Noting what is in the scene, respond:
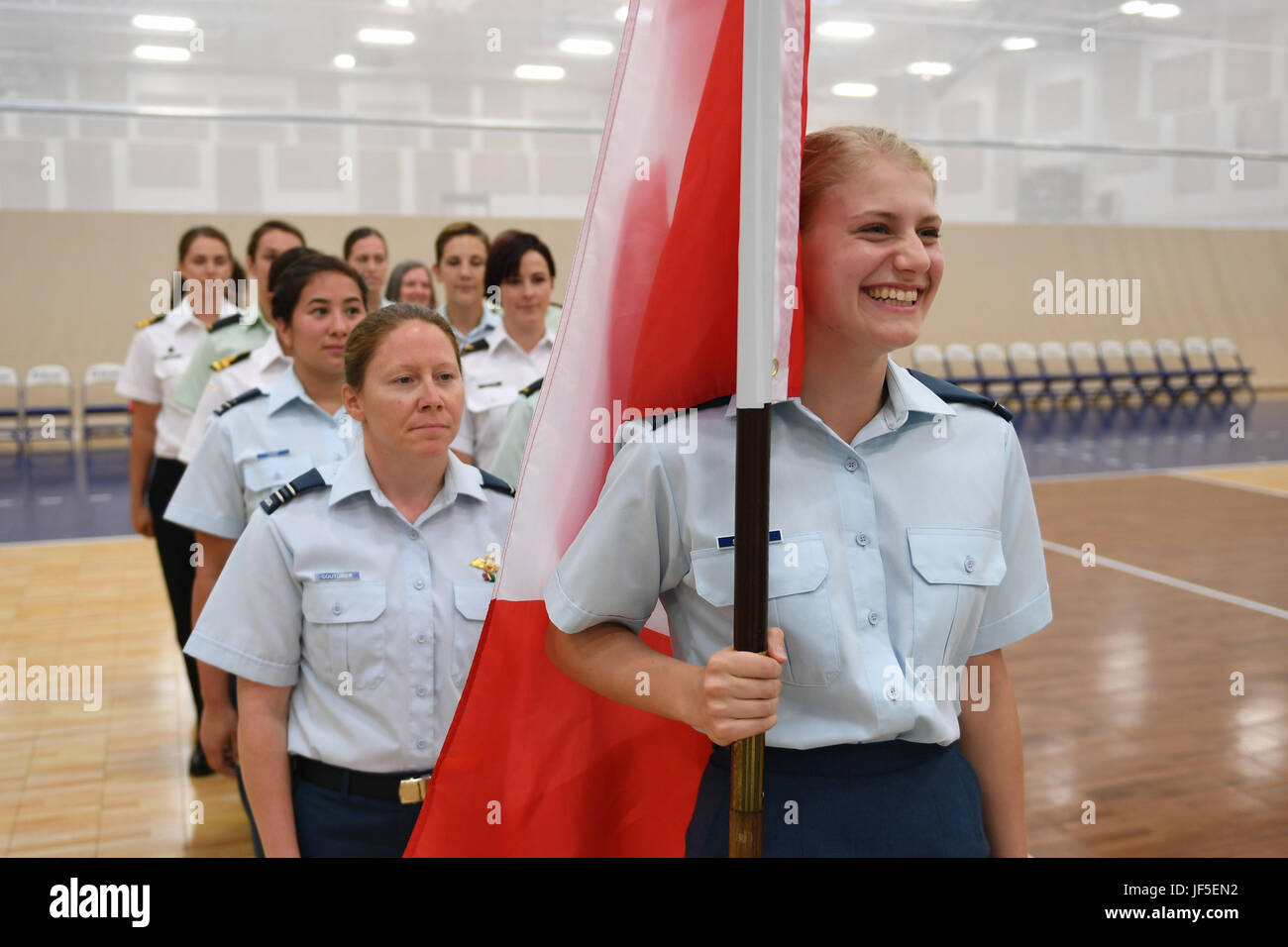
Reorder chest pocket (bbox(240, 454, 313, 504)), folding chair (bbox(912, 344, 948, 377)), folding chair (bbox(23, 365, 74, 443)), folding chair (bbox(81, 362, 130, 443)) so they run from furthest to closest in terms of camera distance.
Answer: folding chair (bbox(912, 344, 948, 377))
folding chair (bbox(81, 362, 130, 443))
folding chair (bbox(23, 365, 74, 443))
chest pocket (bbox(240, 454, 313, 504))

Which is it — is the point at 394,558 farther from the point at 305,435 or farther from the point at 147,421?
the point at 147,421

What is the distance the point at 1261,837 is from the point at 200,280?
4464 mm

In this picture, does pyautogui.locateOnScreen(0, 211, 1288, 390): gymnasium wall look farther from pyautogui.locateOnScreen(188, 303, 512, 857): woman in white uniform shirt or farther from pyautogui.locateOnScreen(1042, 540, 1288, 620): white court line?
pyautogui.locateOnScreen(188, 303, 512, 857): woman in white uniform shirt

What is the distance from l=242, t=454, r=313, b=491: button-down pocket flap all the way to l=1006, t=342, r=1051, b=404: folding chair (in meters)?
13.0

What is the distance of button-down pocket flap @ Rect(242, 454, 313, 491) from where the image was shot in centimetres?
280

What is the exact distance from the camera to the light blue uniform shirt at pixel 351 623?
1.97 m

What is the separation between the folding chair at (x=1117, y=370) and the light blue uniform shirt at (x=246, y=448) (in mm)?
14141

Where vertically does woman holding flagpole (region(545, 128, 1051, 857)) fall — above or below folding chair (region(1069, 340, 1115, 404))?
below

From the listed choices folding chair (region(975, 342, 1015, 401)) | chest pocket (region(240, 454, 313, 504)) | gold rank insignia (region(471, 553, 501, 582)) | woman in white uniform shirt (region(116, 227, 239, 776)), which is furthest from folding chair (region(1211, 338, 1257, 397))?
gold rank insignia (region(471, 553, 501, 582))

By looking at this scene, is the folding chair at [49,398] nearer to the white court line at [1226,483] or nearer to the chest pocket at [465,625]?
the white court line at [1226,483]

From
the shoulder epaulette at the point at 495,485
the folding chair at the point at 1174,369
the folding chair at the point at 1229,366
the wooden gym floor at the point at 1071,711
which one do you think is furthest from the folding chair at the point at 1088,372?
the shoulder epaulette at the point at 495,485

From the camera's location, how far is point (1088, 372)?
16.1m

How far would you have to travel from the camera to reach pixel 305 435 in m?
2.87
